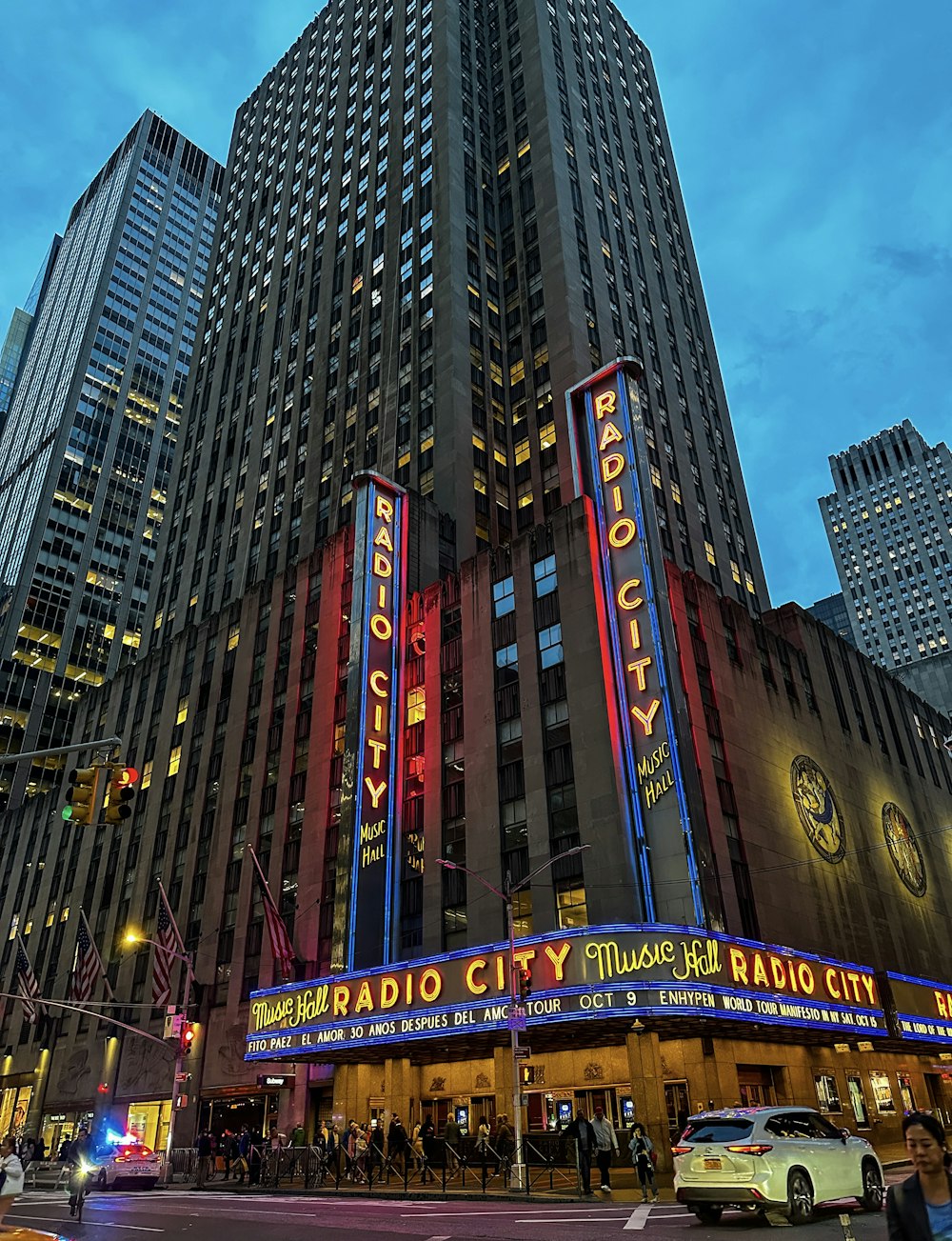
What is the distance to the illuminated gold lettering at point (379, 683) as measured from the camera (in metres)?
50.2

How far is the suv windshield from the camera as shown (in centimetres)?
1706

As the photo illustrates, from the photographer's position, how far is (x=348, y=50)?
362ft

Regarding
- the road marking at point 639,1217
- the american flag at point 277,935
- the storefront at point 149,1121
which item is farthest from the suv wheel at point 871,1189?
the storefront at point 149,1121

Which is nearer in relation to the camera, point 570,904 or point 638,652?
point 638,652

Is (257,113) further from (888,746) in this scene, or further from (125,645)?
(888,746)

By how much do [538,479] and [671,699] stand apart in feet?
109

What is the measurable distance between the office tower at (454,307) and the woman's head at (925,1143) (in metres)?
57.6

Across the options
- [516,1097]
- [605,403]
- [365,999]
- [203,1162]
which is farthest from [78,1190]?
[605,403]

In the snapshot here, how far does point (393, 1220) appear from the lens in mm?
19844

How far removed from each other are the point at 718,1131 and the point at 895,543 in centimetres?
18211

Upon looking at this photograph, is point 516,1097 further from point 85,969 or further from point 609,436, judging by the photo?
point 609,436

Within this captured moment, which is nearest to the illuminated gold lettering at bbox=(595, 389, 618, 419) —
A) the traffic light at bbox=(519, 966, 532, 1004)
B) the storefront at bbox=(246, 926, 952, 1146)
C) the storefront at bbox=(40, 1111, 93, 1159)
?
the storefront at bbox=(246, 926, 952, 1146)

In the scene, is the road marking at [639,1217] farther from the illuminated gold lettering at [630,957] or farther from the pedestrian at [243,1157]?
the pedestrian at [243,1157]

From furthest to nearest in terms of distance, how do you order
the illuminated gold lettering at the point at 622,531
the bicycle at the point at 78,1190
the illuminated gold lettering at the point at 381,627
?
the illuminated gold lettering at the point at 381,627 < the illuminated gold lettering at the point at 622,531 < the bicycle at the point at 78,1190
